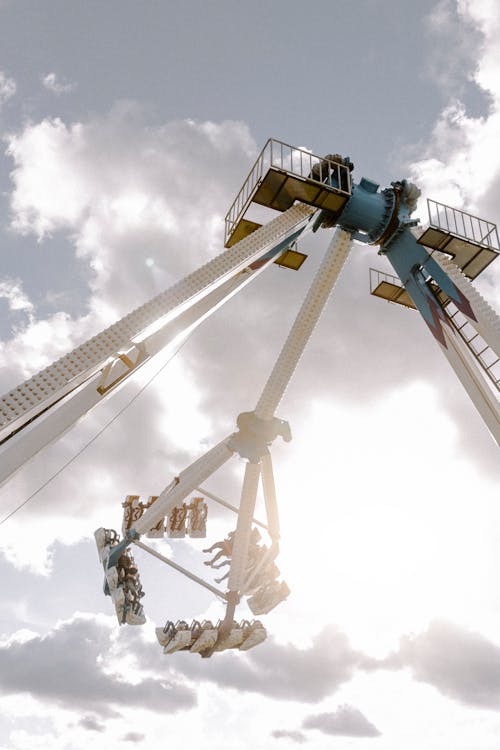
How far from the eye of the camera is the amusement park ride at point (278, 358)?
26.0ft

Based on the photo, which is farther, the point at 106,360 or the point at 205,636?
the point at 205,636

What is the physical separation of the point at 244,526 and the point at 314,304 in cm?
874

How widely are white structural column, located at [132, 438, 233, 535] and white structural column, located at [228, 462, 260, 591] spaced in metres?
1.14

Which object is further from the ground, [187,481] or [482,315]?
[187,481]

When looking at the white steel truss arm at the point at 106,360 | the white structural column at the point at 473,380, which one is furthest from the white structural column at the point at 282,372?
the white steel truss arm at the point at 106,360

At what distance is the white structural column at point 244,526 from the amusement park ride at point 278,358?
0.04m

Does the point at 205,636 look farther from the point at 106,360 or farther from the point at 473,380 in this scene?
the point at 106,360

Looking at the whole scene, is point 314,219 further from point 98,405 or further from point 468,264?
point 98,405

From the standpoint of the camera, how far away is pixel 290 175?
1370cm

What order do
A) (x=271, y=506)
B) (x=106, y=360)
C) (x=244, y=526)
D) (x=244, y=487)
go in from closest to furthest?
(x=106, y=360) → (x=244, y=526) → (x=244, y=487) → (x=271, y=506)

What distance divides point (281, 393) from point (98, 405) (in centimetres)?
1112

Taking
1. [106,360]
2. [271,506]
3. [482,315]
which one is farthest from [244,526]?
[106,360]

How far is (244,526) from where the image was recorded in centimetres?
1953

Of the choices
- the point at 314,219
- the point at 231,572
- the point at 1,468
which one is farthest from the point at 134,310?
the point at 231,572
